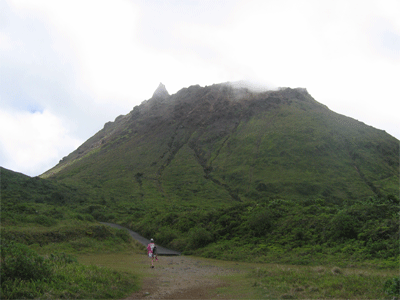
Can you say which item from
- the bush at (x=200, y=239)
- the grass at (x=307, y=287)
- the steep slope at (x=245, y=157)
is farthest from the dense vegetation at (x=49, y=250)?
the steep slope at (x=245, y=157)

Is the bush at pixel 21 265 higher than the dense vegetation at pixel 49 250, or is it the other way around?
the bush at pixel 21 265

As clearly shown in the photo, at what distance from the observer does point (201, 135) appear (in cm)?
16288

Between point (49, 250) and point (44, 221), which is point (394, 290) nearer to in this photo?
point (49, 250)

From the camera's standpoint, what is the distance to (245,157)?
130 m

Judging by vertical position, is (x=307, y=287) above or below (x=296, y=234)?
below

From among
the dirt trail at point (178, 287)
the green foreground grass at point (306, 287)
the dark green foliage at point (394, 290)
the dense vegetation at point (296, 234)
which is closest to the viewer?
the dark green foliage at point (394, 290)

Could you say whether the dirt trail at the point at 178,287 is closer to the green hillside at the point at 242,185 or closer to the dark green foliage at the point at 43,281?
the dark green foliage at the point at 43,281

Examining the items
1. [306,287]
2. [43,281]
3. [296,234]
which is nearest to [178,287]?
[306,287]

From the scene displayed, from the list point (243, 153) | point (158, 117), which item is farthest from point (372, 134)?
point (158, 117)

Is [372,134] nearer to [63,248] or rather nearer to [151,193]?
[151,193]

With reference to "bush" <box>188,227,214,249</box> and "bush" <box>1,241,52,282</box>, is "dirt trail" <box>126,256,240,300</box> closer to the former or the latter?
"bush" <box>1,241,52,282</box>

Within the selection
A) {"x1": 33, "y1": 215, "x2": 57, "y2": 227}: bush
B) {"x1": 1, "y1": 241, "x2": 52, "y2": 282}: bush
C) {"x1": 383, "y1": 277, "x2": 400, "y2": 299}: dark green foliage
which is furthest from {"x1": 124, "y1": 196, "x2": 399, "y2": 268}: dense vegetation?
{"x1": 1, "y1": 241, "x2": 52, "y2": 282}: bush

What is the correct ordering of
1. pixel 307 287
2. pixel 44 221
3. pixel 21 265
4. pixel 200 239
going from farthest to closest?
pixel 200 239 → pixel 44 221 → pixel 307 287 → pixel 21 265

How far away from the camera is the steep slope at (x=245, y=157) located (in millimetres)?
104500
